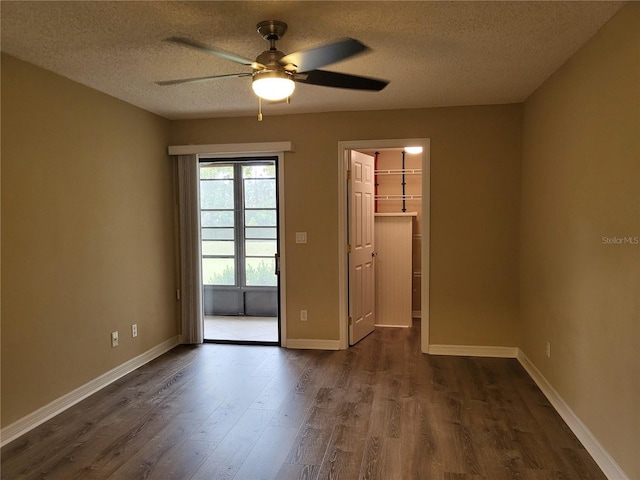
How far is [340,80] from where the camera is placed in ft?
8.40

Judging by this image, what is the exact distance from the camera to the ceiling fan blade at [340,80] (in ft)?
8.21

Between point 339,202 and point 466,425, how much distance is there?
7.93 feet

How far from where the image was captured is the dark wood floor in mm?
2455

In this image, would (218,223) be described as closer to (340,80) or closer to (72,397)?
(72,397)

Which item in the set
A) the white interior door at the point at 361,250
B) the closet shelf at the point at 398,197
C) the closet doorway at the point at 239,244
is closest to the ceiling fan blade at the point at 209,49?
the white interior door at the point at 361,250

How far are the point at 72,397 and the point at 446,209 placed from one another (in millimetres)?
3608

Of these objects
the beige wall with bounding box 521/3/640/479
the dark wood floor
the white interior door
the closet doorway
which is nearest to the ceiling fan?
the beige wall with bounding box 521/3/640/479

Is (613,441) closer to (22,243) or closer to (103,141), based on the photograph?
(22,243)

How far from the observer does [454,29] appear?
2.50 meters

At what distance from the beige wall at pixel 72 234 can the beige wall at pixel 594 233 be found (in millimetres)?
3556

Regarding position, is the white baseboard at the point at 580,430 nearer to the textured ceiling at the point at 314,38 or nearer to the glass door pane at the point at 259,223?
the textured ceiling at the point at 314,38

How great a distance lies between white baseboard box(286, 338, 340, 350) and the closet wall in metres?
1.68

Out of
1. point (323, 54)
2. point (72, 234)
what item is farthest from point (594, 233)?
point (72, 234)

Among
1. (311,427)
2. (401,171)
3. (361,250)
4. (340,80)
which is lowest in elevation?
(311,427)
